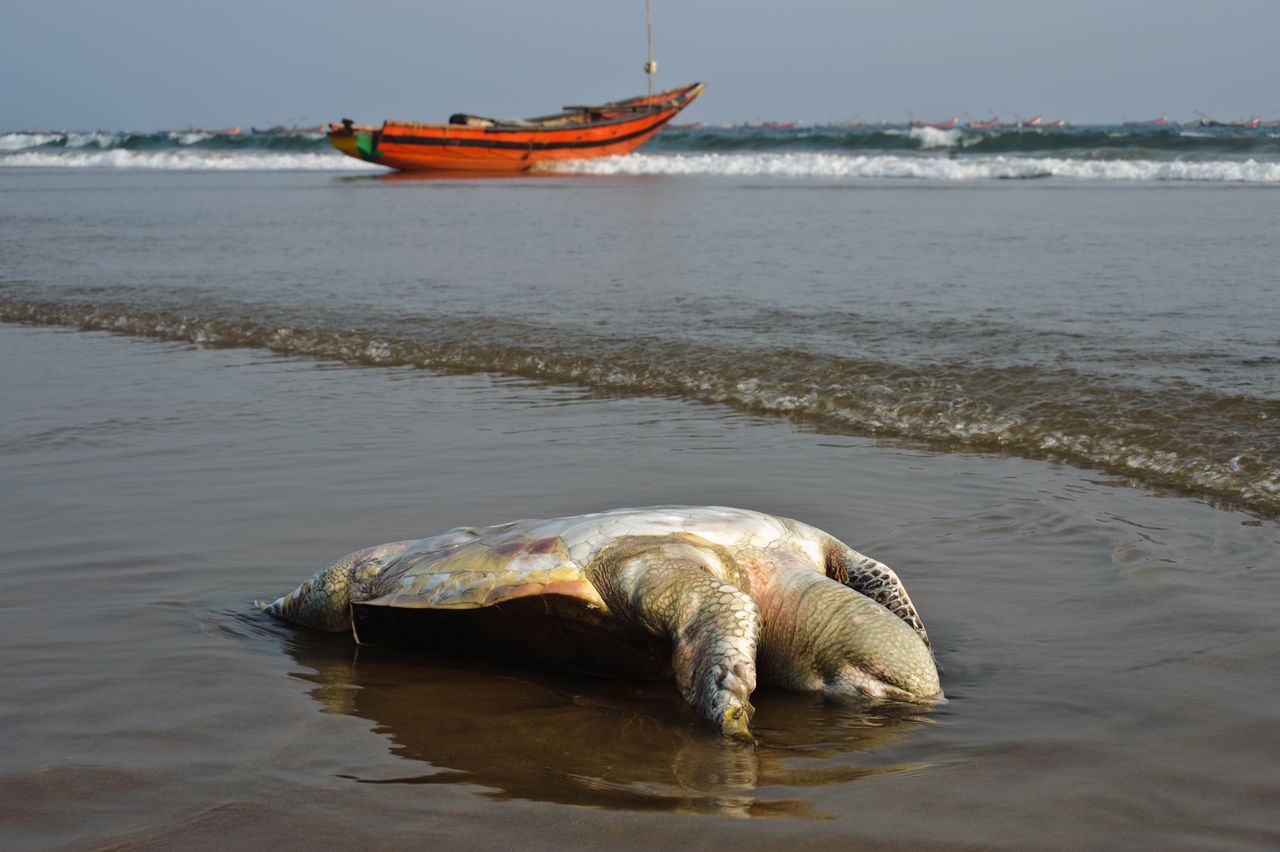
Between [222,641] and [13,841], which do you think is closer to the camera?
[13,841]

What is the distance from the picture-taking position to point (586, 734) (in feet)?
9.57

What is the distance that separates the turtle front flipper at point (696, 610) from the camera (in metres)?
2.84

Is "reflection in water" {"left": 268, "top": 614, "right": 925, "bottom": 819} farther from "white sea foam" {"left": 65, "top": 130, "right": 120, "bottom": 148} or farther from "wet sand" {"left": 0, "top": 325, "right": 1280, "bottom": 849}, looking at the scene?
"white sea foam" {"left": 65, "top": 130, "right": 120, "bottom": 148}

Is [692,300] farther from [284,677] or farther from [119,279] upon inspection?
[284,677]

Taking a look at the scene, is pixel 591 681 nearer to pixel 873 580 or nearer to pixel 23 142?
pixel 873 580

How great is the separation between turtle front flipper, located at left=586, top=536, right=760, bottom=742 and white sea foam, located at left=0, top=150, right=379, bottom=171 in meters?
48.0

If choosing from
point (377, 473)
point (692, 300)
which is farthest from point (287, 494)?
point (692, 300)

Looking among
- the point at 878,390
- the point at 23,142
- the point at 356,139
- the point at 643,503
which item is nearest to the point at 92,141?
the point at 23,142

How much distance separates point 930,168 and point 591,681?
3393 centimetres

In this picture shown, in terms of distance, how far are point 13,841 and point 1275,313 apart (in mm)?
8458

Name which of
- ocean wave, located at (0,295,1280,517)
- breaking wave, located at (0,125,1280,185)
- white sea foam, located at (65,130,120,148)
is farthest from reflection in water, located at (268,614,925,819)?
white sea foam, located at (65,130,120,148)

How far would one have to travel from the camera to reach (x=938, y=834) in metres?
2.37

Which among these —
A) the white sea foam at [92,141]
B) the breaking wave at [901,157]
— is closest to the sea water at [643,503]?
the breaking wave at [901,157]

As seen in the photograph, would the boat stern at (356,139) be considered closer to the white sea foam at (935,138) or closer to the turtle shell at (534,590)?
the white sea foam at (935,138)
